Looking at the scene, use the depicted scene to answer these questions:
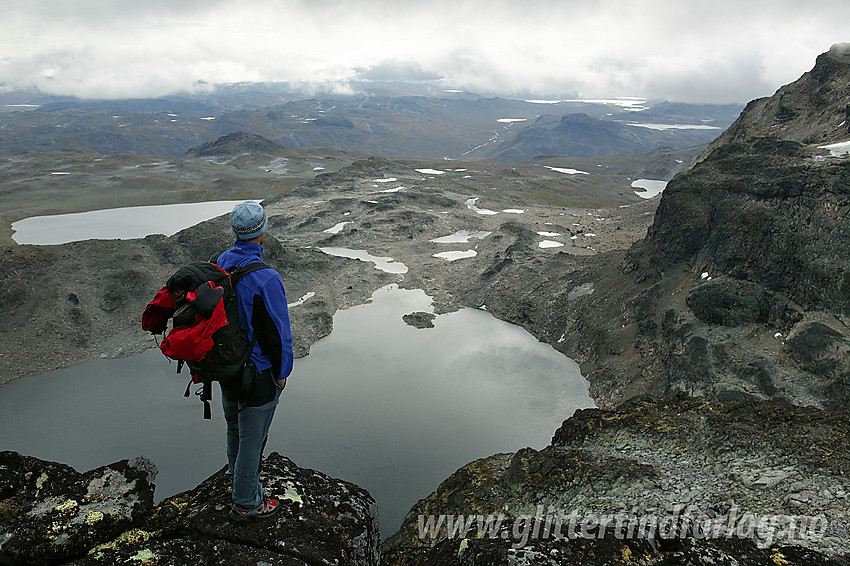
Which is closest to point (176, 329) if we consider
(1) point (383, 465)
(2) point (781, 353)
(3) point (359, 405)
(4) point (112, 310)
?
(1) point (383, 465)

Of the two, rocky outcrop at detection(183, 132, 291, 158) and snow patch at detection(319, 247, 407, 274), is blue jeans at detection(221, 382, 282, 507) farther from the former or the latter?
rocky outcrop at detection(183, 132, 291, 158)

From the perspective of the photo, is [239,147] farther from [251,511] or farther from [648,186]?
[251,511]

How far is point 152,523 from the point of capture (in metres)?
6.80

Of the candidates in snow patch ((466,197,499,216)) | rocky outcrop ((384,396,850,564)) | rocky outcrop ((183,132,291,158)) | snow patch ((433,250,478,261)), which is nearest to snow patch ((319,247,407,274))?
snow patch ((433,250,478,261))

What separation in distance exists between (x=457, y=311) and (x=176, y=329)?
93.4ft

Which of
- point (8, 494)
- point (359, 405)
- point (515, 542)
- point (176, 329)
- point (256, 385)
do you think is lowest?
point (359, 405)

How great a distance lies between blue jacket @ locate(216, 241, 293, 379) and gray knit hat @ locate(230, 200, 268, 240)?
0.21 m

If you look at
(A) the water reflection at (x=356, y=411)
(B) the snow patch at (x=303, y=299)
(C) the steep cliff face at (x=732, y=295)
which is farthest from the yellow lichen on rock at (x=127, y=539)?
(B) the snow patch at (x=303, y=299)

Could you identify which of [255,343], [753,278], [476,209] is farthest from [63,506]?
[476,209]

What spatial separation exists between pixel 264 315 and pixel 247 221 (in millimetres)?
1305

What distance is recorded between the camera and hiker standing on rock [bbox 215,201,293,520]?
601 centimetres

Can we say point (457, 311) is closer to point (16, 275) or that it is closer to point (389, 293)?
point (389, 293)

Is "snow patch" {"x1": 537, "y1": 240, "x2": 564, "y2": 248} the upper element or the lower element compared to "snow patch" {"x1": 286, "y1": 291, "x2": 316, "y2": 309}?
upper

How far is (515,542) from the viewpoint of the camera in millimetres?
6945
